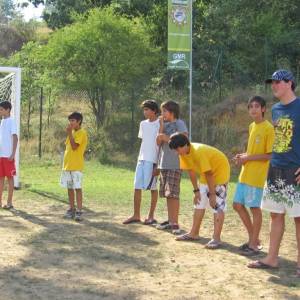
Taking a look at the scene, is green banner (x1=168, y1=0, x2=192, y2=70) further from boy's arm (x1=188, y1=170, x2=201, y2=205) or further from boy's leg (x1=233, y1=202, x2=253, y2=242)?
boy's leg (x1=233, y1=202, x2=253, y2=242)

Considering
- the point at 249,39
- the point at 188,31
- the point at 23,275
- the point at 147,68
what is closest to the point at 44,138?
the point at 147,68

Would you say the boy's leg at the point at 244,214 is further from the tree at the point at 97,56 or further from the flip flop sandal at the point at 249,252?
the tree at the point at 97,56

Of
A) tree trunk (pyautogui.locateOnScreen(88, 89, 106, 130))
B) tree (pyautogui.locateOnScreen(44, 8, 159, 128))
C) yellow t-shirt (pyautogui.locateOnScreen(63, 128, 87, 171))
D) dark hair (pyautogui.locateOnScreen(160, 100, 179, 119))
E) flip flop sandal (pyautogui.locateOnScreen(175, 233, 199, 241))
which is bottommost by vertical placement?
flip flop sandal (pyautogui.locateOnScreen(175, 233, 199, 241))

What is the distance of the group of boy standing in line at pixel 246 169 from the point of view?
5641 mm

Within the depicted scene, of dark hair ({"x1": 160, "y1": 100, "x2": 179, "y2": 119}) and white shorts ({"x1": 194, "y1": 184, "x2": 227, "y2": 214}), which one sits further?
dark hair ({"x1": 160, "y1": 100, "x2": 179, "y2": 119})

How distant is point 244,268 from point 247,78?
57.9 ft

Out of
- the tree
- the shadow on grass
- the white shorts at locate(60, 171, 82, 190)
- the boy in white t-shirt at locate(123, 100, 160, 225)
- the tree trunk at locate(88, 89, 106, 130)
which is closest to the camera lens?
the shadow on grass

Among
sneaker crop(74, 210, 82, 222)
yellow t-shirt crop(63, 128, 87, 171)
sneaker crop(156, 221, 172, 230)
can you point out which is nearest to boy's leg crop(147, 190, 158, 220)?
sneaker crop(156, 221, 172, 230)

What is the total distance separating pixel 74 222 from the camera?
8.27 meters

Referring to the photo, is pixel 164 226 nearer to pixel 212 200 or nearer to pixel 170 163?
pixel 170 163

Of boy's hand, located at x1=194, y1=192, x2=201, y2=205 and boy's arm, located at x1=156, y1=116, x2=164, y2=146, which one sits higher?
boy's arm, located at x1=156, y1=116, x2=164, y2=146

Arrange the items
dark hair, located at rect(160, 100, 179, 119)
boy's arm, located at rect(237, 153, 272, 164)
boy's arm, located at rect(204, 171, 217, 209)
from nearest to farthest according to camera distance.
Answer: boy's arm, located at rect(237, 153, 272, 164) → boy's arm, located at rect(204, 171, 217, 209) → dark hair, located at rect(160, 100, 179, 119)

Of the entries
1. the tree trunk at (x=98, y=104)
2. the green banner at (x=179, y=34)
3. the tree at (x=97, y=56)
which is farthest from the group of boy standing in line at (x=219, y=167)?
the tree trunk at (x=98, y=104)

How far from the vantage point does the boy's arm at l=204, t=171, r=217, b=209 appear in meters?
6.72
